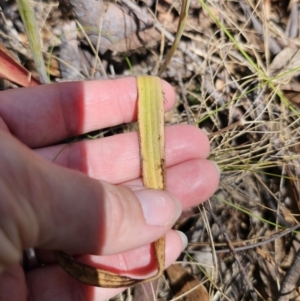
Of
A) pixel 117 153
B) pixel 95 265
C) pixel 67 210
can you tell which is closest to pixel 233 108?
pixel 117 153

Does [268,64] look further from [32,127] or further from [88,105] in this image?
[32,127]


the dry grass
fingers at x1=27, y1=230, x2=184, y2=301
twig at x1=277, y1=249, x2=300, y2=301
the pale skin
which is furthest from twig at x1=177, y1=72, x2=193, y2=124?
twig at x1=277, y1=249, x2=300, y2=301

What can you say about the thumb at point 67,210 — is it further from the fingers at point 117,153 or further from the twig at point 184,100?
the twig at point 184,100

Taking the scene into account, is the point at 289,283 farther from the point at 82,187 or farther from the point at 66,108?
the point at 66,108

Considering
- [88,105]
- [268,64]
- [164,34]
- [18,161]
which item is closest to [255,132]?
[268,64]

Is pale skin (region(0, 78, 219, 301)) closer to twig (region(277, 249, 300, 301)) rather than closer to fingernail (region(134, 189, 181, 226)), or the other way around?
fingernail (region(134, 189, 181, 226))

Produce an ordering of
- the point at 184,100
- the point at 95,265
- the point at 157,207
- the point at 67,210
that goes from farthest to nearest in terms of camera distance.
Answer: the point at 184,100
the point at 95,265
the point at 157,207
the point at 67,210

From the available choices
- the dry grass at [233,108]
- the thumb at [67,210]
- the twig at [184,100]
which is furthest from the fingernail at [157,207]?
the twig at [184,100]
